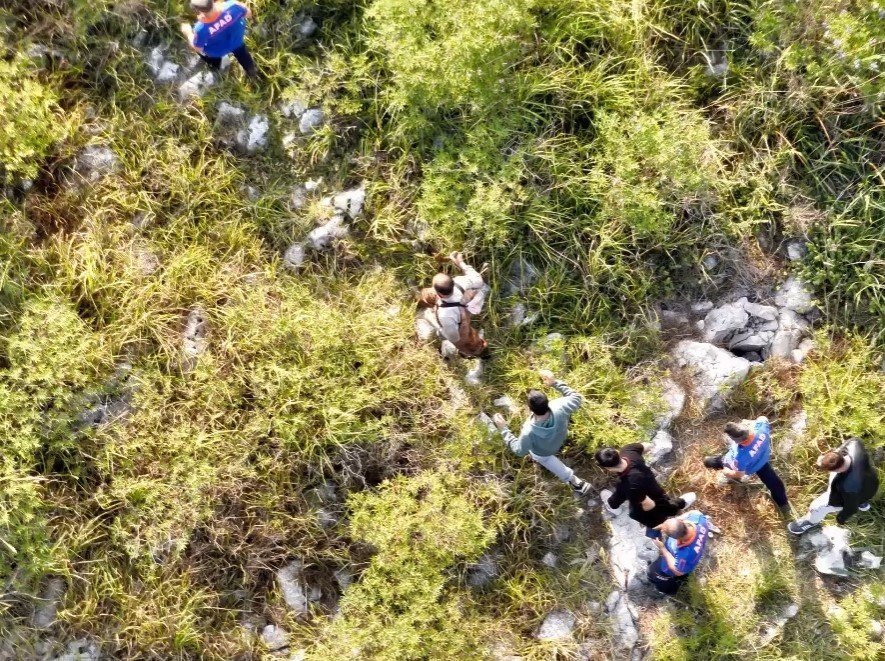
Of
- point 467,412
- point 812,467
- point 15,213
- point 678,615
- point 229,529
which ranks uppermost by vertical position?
point 15,213

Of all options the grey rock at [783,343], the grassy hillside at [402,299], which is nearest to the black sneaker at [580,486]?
the grassy hillside at [402,299]

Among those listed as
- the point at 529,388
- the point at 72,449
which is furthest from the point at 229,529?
the point at 529,388

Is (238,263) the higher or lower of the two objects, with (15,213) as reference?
lower

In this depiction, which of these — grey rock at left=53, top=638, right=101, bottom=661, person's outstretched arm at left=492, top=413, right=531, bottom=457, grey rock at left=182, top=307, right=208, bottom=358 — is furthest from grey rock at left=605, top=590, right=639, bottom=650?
grey rock at left=53, top=638, right=101, bottom=661

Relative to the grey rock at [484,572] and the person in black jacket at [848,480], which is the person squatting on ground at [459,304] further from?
the person in black jacket at [848,480]

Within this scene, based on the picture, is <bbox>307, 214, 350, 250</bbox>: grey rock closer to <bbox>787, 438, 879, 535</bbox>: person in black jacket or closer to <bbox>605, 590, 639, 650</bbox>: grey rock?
<bbox>605, 590, 639, 650</bbox>: grey rock

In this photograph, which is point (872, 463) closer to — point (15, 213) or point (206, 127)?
point (206, 127)
